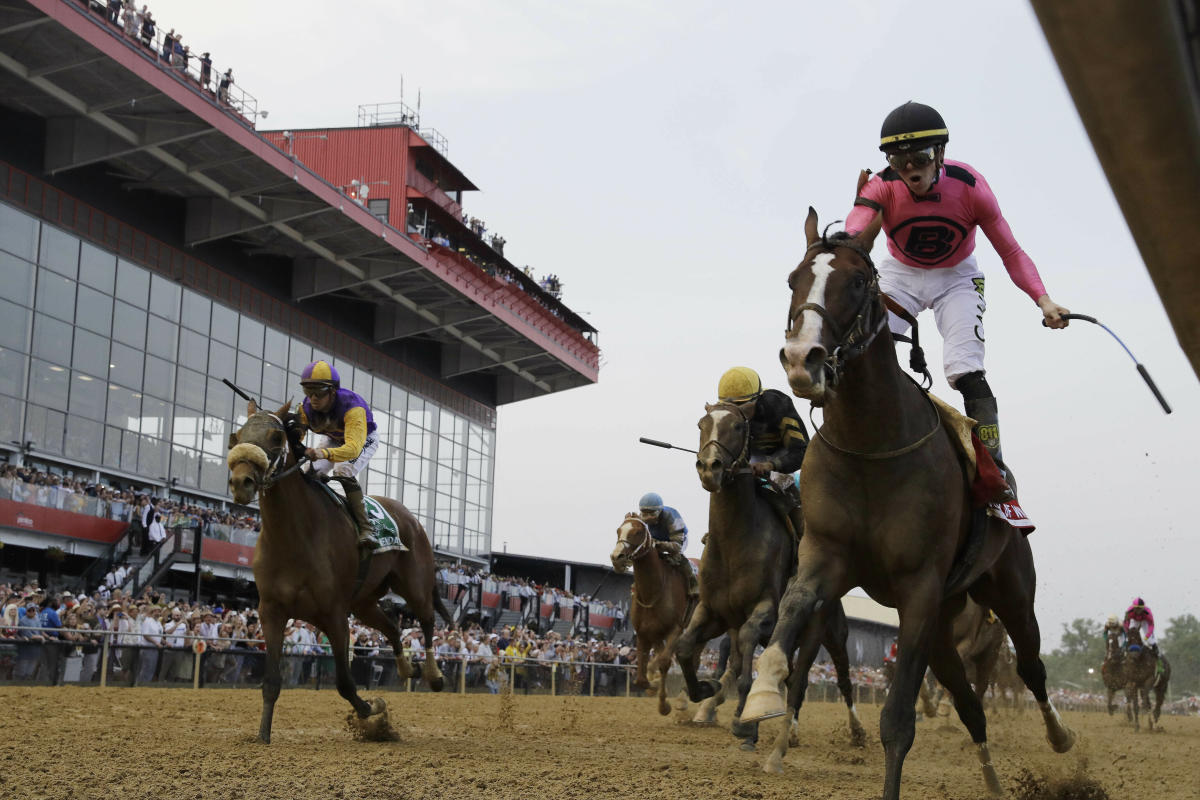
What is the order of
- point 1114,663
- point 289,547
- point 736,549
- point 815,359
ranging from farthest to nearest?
point 1114,663
point 736,549
point 289,547
point 815,359

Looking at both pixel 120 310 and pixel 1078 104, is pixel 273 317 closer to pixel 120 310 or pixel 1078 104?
pixel 120 310

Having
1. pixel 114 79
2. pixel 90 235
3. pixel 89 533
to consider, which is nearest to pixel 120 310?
pixel 90 235

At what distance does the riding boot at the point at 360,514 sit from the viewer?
1055 cm

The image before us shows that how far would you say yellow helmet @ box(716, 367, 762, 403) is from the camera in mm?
10172

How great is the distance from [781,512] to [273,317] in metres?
37.0

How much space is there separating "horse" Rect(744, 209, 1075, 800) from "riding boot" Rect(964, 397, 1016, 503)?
65 cm

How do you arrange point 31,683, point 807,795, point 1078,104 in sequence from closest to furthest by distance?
point 1078,104 → point 807,795 → point 31,683

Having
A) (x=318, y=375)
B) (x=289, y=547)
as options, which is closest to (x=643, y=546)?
(x=318, y=375)

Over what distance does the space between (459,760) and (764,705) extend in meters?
3.54

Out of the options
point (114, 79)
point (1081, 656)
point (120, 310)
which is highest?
→ point (114, 79)

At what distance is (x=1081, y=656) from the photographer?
155125 millimetres

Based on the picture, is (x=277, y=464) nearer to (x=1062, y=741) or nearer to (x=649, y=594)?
(x=1062, y=741)

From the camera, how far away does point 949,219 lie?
22.2 ft

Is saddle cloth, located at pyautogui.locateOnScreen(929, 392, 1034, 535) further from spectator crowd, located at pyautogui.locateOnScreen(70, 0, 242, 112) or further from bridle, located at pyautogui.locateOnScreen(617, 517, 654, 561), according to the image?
spectator crowd, located at pyautogui.locateOnScreen(70, 0, 242, 112)
